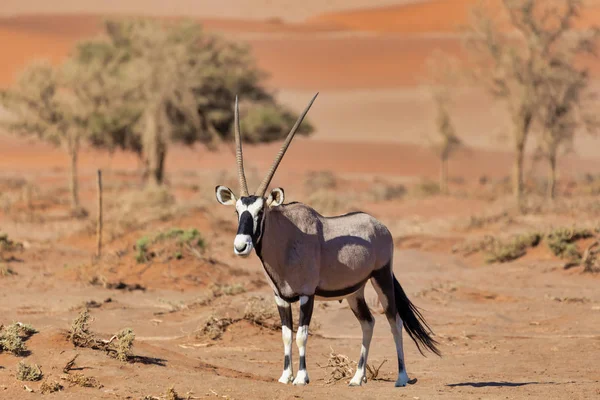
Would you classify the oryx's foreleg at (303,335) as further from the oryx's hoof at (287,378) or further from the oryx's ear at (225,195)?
the oryx's ear at (225,195)

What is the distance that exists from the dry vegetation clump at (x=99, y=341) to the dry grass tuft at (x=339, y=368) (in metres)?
1.80

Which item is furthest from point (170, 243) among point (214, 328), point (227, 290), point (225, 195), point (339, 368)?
point (225, 195)

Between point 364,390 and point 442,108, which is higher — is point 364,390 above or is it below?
below

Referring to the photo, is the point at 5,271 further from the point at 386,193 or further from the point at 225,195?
the point at 386,193

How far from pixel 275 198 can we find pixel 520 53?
25.6 m

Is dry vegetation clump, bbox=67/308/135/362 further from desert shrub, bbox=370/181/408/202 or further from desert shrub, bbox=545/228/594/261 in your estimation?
desert shrub, bbox=370/181/408/202

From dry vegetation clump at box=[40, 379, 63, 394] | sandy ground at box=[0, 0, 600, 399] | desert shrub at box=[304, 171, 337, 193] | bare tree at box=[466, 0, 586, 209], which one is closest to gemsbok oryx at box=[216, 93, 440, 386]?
sandy ground at box=[0, 0, 600, 399]

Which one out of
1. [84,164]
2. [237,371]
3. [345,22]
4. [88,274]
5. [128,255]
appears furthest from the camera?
[345,22]

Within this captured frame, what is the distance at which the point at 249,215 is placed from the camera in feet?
28.8

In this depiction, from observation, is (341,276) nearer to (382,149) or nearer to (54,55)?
(382,149)

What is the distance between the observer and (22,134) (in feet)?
121

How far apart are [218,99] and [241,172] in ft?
93.8

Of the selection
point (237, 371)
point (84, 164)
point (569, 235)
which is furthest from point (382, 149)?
point (237, 371)

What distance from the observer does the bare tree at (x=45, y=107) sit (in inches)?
1390
